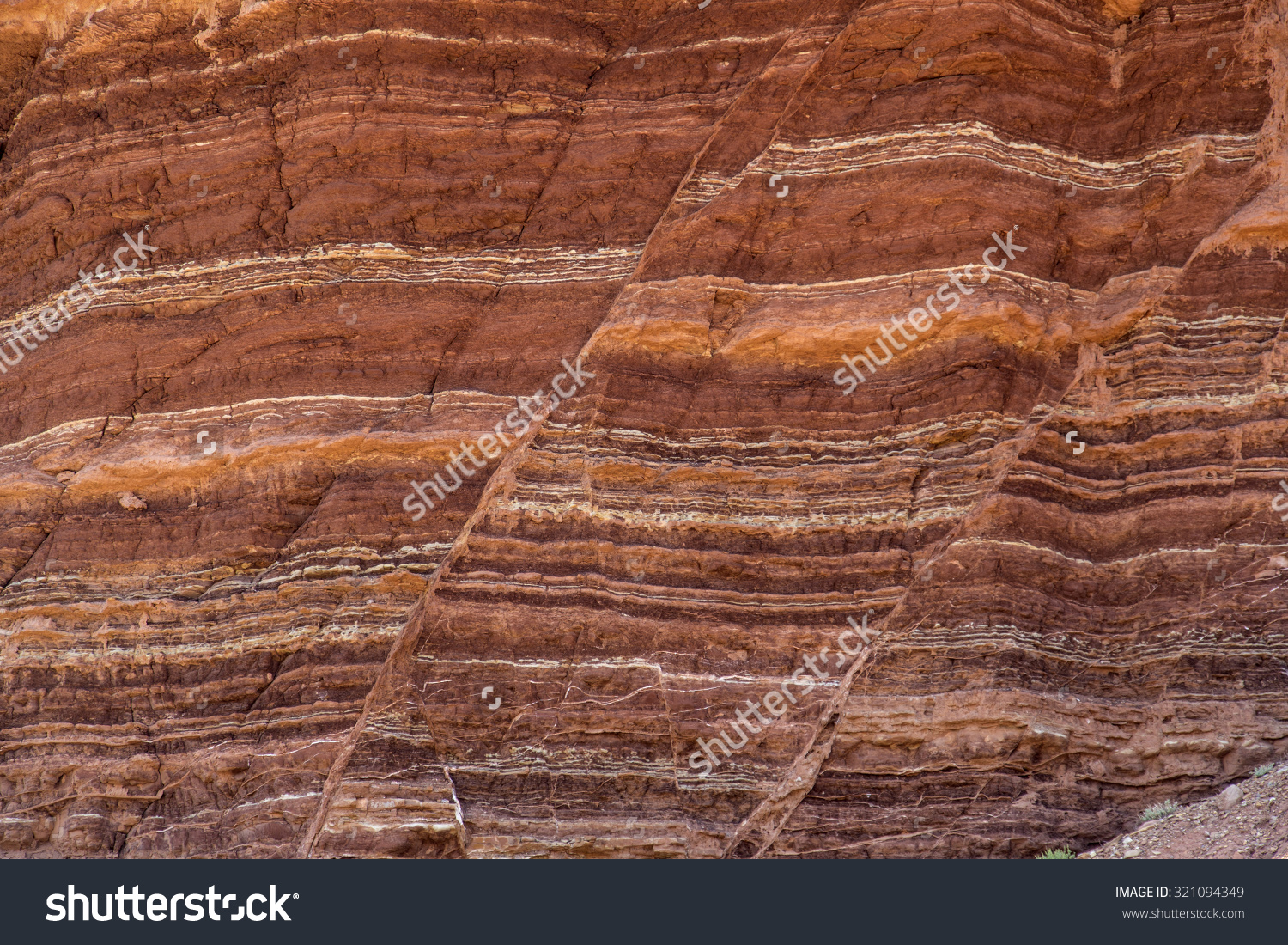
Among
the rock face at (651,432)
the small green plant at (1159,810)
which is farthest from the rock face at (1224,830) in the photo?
the rock face at (651,432)

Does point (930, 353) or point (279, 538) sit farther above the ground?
point (930, 353)

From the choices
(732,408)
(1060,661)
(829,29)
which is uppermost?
(829,29)

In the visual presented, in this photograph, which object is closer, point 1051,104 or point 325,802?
point 325,802

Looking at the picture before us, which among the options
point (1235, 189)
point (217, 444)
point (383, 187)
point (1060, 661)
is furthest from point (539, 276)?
point (1235, 189)

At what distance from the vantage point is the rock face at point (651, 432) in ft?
25.3

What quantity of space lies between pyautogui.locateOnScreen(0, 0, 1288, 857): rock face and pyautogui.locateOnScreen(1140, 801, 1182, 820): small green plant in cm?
→ 11

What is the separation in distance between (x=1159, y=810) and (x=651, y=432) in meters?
4.45

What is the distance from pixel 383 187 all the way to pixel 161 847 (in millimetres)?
5338

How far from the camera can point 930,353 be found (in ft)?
26.8

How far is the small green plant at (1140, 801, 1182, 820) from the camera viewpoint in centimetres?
726

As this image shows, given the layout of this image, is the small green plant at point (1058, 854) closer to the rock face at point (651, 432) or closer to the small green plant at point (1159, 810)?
the rock face at point (651, 432)

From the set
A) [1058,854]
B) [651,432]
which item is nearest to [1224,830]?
[1058,854]

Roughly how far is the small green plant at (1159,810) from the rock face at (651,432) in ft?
0.35

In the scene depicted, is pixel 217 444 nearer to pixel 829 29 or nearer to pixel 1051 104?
pixel 829 29
